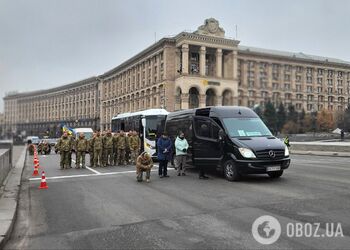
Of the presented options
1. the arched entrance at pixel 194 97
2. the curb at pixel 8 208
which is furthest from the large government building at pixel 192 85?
the curb at pixel 8 208

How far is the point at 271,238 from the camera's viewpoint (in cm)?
596

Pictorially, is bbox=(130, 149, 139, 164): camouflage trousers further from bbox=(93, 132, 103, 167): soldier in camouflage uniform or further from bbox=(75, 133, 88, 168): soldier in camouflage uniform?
bbox=(75, 133, 88, 168): soldier in camouflage uniform

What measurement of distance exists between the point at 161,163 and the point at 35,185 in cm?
458

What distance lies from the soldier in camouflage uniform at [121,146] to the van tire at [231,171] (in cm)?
840

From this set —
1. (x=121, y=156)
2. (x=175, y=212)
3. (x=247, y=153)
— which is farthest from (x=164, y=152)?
Answer: (x=121, y=156)

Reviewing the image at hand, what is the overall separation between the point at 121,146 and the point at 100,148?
45.7 inches

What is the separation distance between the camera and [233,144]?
12.4 meters

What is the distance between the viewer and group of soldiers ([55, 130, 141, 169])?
742 inches

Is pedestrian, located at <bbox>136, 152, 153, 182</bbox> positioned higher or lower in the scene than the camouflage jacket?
lower

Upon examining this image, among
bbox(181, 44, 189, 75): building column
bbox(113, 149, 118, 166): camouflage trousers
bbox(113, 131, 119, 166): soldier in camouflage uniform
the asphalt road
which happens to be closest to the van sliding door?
the asphalt road

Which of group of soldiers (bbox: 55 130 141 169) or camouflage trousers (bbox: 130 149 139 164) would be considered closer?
group of soldiers (bbox: 55 130 141 169)

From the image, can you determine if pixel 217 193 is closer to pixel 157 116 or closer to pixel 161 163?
pixel 161 163

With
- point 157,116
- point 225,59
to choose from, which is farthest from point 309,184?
point 225,59

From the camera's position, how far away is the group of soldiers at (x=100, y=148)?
1884cm
